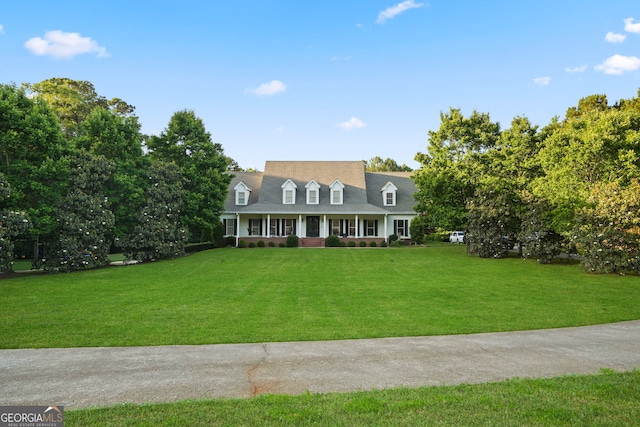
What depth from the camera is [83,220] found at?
21.3 meters

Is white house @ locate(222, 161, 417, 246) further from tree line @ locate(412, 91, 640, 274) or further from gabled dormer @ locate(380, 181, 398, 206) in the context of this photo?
tree line @ locate(412, 91, 640, 274)

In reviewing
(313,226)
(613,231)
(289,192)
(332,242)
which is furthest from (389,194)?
(613,231)

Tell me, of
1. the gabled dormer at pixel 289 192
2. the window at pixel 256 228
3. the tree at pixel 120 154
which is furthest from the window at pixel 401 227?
the tree at pixel 120 154

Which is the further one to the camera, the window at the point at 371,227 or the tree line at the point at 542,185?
the window at the point at 371,227

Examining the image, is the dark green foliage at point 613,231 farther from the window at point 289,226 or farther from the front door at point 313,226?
the window at point 289,226

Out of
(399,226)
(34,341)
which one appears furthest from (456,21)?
(399,226)

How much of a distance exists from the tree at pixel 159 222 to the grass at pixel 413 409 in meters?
22.2

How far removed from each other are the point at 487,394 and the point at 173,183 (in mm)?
26124

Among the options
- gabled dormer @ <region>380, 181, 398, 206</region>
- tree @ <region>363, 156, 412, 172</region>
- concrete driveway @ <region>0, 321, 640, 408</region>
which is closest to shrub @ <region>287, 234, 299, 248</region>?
gabled dormer @ <region>380, 181, 398, 206</region>

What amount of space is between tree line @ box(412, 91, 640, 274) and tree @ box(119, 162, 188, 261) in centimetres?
1697

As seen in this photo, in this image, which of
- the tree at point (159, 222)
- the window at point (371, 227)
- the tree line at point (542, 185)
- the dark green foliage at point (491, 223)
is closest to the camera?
the tree line at point (542, 185)

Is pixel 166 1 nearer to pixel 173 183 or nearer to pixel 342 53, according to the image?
pixel 342 53

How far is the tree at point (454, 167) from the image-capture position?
30266 mm

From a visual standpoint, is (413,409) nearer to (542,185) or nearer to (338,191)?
(542,185)
